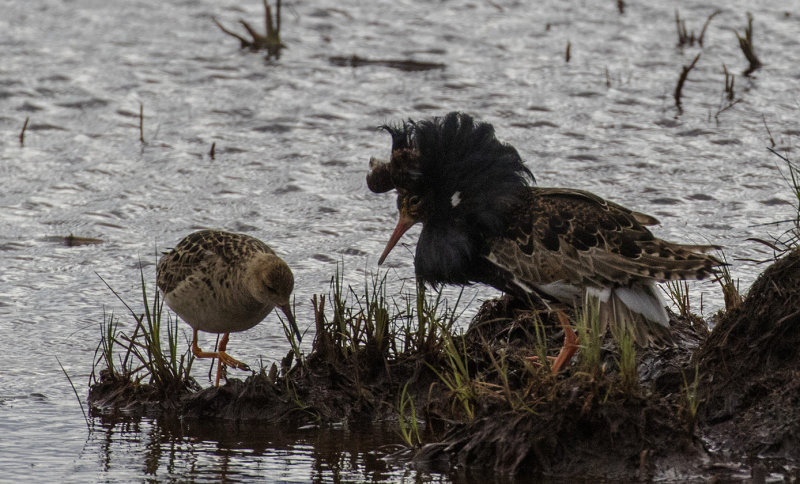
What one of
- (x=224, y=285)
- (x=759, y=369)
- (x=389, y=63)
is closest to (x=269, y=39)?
(x=389, y=63)

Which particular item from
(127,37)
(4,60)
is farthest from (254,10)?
(4,60)

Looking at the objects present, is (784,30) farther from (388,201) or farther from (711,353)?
(711,353)

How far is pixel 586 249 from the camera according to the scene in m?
6.93

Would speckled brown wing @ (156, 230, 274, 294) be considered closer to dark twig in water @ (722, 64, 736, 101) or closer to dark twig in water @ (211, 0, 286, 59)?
dark twig in water @ (722, 64, 736, 101)

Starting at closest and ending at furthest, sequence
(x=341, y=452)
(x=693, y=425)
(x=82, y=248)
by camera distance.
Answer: (x=693, y=425) → (x=341, y=452) → (x=82, y=248)

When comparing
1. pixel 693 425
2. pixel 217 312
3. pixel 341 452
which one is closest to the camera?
pixel 693 425

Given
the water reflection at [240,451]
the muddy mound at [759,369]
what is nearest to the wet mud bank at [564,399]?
the muddy mound at [759,369]

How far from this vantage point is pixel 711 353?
6.52 m

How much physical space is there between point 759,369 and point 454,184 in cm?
196

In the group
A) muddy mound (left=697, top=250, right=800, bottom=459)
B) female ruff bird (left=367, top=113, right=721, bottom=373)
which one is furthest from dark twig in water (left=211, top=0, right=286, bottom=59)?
muddy mound (left=697, top=250, right=800, bottom=459)

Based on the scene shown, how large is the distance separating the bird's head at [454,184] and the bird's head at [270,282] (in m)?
0.77

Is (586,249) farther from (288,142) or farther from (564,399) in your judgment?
(288,142)

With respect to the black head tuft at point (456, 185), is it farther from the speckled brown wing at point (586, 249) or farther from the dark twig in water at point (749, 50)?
the dark twig in water at point (749, 50)

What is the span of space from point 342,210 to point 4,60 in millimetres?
5667
